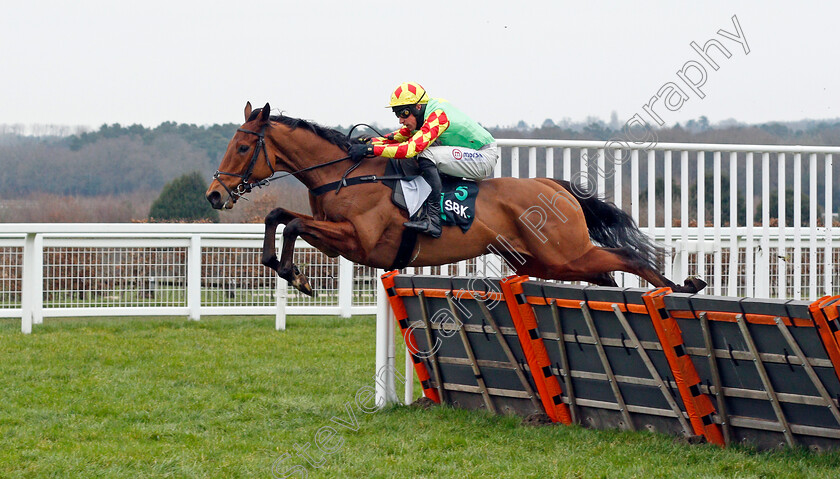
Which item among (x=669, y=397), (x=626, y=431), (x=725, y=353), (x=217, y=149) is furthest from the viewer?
(x=217, y=149)

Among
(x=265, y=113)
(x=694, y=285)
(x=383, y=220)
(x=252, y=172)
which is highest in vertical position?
(x=265, y=113)

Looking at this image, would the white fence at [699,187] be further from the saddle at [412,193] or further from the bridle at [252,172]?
the bridle at [252,172]

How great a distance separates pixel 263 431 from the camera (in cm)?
593

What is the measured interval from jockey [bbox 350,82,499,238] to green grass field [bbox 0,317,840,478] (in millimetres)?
1251

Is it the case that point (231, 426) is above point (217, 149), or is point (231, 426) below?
below

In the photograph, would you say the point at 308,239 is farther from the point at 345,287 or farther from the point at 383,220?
the point at 345,287

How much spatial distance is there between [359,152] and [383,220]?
0.42 meters

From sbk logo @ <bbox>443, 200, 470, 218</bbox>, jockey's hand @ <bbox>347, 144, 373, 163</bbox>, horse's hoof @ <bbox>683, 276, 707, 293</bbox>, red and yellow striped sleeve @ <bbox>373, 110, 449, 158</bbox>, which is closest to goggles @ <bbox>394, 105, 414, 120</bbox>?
red and yellow striped sleeve @ <bbox>373, 110, 449, 158</bbox>

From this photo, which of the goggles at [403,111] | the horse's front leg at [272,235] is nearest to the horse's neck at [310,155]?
the horse's front leg at [272,235]

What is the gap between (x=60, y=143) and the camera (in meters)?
26.7

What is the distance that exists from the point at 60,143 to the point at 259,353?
19.8m

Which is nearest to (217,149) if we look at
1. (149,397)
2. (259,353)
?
(259,353)

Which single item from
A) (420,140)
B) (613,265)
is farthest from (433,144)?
(613,265)

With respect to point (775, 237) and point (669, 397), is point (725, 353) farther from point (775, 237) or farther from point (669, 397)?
point (775, 237)
